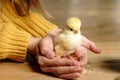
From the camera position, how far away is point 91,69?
34.0 inches

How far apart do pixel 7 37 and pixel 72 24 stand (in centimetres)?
25

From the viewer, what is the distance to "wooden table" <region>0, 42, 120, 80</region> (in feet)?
2.67

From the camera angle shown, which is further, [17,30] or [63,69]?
[17,30]

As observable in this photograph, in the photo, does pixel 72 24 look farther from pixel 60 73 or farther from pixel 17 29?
pixel 17 29

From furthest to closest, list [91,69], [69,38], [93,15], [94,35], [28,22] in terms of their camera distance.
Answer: [93,15], [94,35], [28,22], [91,69], [69,38]

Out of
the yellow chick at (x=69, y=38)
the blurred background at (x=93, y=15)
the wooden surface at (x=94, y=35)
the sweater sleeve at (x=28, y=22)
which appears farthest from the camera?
the blurred background at (x=93, y=15)

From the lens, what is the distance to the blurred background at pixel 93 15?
3.79 feet

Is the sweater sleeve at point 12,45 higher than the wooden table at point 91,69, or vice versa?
the sweater sleeve at point 12,45

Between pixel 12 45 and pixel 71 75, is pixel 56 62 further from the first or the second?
pixel 12 45

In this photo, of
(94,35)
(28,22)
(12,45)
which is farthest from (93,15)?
(12,45)

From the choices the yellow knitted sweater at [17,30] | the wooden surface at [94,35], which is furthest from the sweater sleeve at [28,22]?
the wooden surface at [94,35]

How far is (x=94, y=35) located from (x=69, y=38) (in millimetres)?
412

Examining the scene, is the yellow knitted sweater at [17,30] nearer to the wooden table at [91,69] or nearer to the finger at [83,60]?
the wooden table at [91,69]

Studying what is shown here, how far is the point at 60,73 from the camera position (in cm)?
80
